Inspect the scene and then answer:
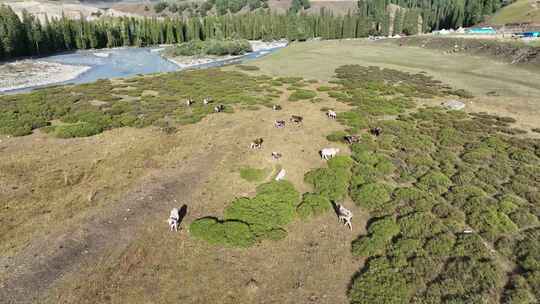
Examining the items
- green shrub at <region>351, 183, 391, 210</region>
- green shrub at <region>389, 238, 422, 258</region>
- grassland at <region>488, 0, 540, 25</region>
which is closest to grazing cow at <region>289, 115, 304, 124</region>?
green shrub at <region>351, 183, 391, 210</region>

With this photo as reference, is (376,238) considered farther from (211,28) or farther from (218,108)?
(211,28)

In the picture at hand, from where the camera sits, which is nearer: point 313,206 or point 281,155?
point 313,206

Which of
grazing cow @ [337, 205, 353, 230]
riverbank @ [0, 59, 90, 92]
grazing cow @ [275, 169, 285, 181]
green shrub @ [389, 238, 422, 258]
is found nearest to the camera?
green shrub @ [389, 238, 422, 258]

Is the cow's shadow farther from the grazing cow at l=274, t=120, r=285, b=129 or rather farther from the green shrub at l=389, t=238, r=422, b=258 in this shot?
the grazing cow at l=274, t=120, r=285, b=129

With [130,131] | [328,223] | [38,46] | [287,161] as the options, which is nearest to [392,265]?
[328,223]

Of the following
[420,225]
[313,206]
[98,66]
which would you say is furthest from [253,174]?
[98,66]

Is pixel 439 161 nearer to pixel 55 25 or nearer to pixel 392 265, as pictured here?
pixel 392 265

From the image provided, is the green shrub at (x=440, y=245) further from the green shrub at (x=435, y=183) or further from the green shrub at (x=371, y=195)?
the green shrub at (x=435, y=183)
